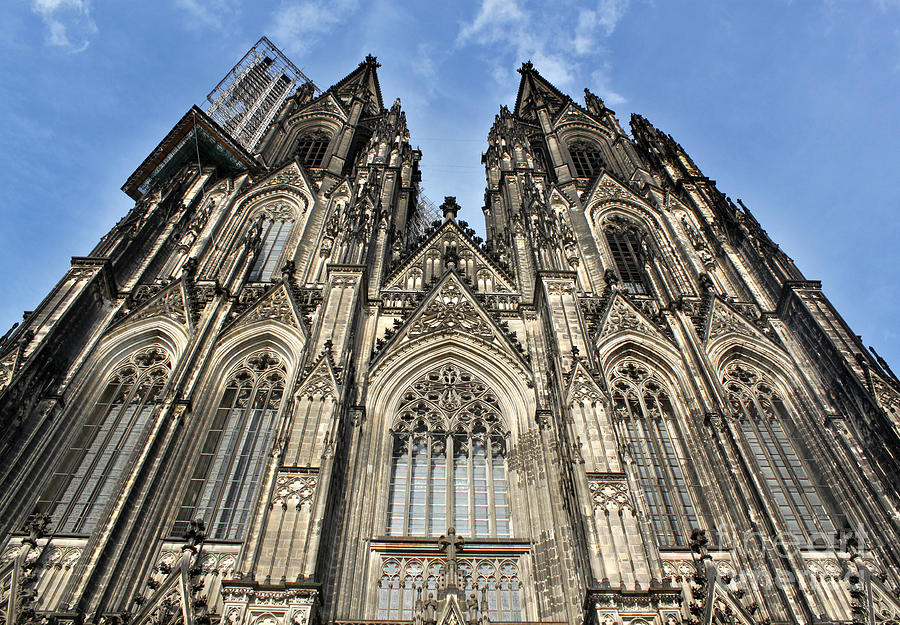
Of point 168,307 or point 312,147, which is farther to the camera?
point 312,147

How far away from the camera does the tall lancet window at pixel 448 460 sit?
552 inches

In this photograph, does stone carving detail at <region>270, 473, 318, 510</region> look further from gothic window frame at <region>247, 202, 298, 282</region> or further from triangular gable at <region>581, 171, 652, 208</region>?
triangular gable at <region>581, 171, 652, 208</region>

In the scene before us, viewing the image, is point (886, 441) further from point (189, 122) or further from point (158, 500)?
point (189, 122)

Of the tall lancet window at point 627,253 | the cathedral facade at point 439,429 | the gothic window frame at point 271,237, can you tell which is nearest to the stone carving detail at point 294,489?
the cathedral facade at point 439,429

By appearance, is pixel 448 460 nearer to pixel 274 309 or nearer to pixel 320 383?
pixel 320 383

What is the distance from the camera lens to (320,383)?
14141 millimetres

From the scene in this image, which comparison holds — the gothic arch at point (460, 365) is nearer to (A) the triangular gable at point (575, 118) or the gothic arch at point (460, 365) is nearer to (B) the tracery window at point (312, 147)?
(B) the tracery window at point (312, 147)

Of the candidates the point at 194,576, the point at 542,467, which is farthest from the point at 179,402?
the point at 542,467

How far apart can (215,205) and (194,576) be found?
1511 centimetres

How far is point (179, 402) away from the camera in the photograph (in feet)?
51.2

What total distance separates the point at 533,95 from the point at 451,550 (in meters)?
30.7

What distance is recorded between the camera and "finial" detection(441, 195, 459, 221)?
974 inches

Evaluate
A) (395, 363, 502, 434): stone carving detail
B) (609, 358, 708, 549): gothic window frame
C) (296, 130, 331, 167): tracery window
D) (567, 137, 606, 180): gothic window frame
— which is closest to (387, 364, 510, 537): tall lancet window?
(395, 363, 502, 434): stone carving detail

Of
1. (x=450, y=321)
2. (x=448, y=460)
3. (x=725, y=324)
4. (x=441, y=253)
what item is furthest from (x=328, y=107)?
(x=448, y=460)
